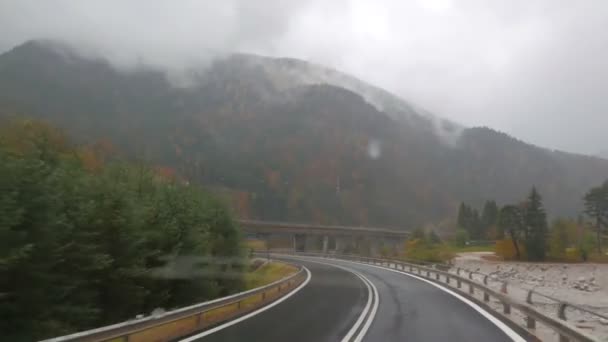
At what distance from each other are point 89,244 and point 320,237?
Result: 10102cm

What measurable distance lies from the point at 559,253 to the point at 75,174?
96741 mm

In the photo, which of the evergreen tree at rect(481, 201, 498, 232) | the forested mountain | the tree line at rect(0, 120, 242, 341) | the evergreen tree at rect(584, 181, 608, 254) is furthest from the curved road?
the evergreen tree at rect(481, 201, 498, 232)

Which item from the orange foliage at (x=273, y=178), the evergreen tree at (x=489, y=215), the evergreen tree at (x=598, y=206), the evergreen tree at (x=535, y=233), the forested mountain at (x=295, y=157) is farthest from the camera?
the orange foliage at (x=273, y=178)

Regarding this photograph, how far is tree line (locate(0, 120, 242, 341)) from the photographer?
11.3 m

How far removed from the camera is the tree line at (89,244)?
1127cm

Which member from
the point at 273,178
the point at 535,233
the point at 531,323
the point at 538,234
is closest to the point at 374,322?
the point at 531,323

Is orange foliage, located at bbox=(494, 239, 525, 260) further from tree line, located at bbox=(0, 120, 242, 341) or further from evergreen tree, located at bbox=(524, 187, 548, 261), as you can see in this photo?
tree line, located at bbox=(0, 120, 242, 341)

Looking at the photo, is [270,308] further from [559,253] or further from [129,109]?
[129,109]

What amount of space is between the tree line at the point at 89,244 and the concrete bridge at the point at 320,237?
7783cm

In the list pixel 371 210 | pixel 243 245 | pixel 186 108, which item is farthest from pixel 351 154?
pixel 243 245

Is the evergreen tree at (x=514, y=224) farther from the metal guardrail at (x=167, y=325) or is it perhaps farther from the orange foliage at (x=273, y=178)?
the metal guardrail at (x=167, y=325)

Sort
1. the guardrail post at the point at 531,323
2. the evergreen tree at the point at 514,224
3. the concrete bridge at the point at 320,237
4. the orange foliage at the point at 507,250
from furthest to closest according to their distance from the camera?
the concrete bridge at the point at 320,237, the orange foliage at the point at 507,250, the evergreen tree at the point at 514,224, the guardrail post at the point at 531,323

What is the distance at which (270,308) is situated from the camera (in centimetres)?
1883

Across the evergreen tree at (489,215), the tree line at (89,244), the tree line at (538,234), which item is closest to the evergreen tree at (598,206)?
the tree line at (538,234)
